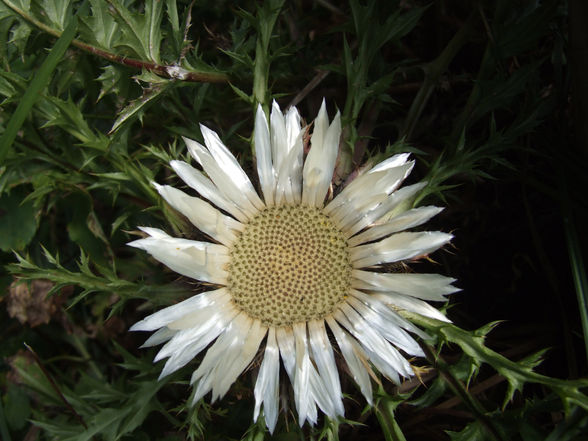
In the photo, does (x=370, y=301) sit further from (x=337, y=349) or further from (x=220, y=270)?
(x=220, y=270)

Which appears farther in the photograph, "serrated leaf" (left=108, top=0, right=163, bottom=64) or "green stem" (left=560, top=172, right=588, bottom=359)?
"green stem" (left=560, top=172, right=588, bottom=359)

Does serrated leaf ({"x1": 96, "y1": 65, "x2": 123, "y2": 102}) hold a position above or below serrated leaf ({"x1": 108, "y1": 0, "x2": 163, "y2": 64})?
below

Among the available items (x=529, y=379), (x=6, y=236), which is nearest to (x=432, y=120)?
(x=529, y=379)

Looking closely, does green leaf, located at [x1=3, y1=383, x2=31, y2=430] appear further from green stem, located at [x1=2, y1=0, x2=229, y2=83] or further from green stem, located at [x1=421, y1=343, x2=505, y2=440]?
green stem, located at [x1=421, y1=343, x2=505, y2=440]

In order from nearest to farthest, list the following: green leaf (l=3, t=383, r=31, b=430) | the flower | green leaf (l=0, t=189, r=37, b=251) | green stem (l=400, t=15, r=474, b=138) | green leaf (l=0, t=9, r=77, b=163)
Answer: the flower → green leaf (l=0, t=9, r=77, b=163) → green stem (l=400, t=15, r=474, b=138) → green leaf (l=0, t=189, r=37, b=251) → green leaf (l=3, t=383, r=31, b=430)

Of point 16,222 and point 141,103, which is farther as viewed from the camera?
point 16,222

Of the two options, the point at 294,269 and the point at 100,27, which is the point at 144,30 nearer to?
the point at 100,27

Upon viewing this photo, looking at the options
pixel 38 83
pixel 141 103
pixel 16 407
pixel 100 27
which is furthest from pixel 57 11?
pixel 16 407

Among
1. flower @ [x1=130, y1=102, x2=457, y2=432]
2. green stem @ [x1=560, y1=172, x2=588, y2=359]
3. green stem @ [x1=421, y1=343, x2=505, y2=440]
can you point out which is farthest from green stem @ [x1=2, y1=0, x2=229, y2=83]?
green stem @ [x1=560, y1=172, x2=588, y2=359]

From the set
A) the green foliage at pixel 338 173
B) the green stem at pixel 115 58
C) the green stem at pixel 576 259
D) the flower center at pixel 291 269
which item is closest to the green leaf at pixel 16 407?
the green foliage at pixel 338 173
